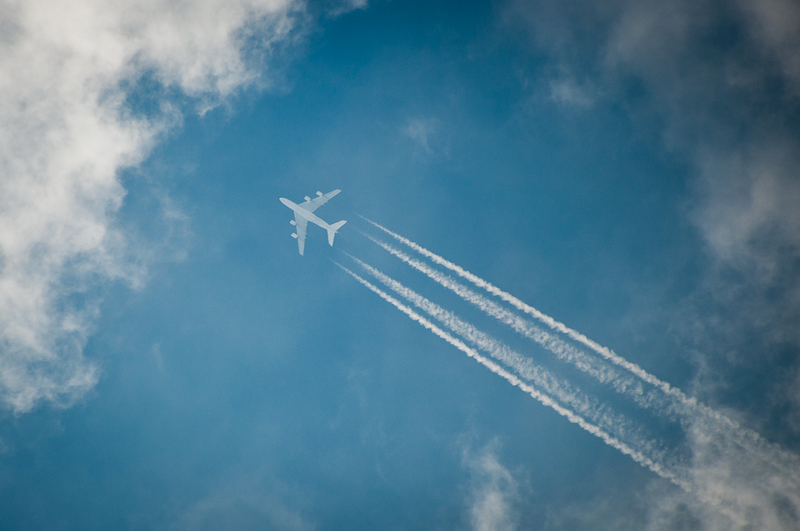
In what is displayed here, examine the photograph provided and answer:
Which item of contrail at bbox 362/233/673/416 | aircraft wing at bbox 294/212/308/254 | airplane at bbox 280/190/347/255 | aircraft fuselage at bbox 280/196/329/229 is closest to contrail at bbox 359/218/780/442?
contrail at bbox 362/233/673/416


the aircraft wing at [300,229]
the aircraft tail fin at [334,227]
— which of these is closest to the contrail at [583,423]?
the aircraft tail fin at [334,227]

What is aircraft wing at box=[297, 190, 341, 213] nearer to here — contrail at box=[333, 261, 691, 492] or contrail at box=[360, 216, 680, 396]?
contrail at box=[360, 216, 680, 396]

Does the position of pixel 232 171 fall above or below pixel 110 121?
above

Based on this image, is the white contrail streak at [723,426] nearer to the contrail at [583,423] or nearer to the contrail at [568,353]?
the contrail at [568,353]

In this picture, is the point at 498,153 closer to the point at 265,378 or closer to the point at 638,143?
the point at 638,143

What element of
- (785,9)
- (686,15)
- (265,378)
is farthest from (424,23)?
(265,378)

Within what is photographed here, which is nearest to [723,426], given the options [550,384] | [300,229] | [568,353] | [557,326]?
[568,353]

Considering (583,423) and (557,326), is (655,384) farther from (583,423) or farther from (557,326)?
(557,326)
